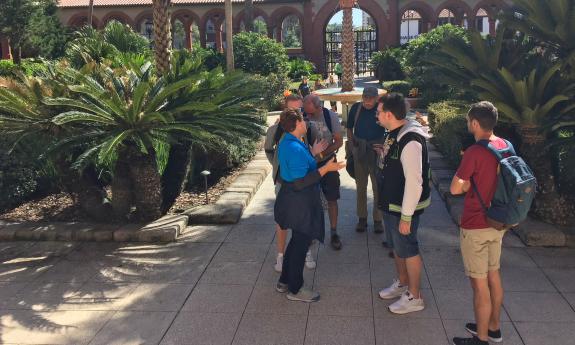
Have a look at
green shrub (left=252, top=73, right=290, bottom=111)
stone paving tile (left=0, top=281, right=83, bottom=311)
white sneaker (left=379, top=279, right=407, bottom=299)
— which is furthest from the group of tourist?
green shrub (left=252, top=73, right=290, bottom=111)

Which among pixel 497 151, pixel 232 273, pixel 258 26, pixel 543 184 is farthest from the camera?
pixel 258 26

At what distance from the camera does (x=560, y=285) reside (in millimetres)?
4660

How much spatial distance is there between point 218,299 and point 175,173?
2.94m

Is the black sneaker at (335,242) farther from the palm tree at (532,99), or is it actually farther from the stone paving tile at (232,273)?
the palm tree at (532,99)

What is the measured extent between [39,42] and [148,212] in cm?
2538

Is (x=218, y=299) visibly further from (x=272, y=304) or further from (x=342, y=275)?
(x=342, y=275)

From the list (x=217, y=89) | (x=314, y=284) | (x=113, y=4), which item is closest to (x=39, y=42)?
(x=113, y=4)

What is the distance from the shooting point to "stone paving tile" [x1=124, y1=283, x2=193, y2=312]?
14.8ft

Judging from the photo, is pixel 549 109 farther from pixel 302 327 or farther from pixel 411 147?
pixel 302 327

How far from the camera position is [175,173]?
719cm

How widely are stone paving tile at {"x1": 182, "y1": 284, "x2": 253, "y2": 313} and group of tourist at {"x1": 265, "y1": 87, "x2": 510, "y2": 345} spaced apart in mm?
371

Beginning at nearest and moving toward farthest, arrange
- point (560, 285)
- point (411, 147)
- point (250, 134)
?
point (411, 147) < point (560, 285) < point (250, 134)

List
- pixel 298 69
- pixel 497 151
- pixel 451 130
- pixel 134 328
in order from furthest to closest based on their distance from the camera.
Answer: pixel 298 69
pixel 451 130
pixel 134 328
pixel 497 151

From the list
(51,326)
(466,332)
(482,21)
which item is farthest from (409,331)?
(482,21)
